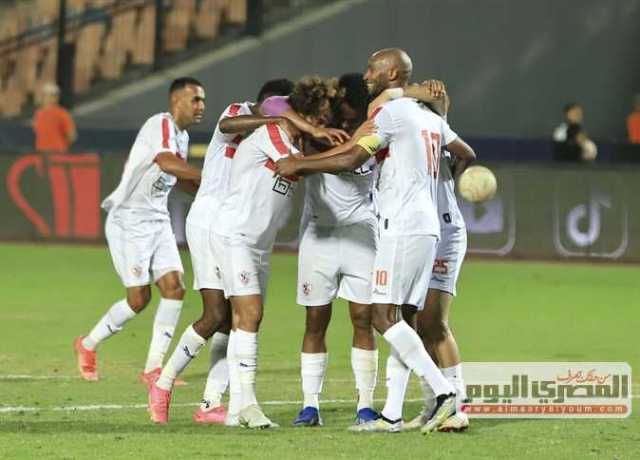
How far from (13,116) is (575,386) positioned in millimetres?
19254

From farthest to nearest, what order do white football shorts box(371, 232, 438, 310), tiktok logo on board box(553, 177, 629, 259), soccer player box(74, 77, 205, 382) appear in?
tiktok logo on board box(553, 177, 629, 259) → soccer player box(74, 77, 205, 382) → white football shorts box(371, 232, 438, 310)

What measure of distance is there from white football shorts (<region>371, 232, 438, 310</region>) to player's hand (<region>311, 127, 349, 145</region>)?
2.06 feet

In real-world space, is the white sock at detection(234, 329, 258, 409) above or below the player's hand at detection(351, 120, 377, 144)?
below

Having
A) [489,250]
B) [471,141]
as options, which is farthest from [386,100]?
[471,141]

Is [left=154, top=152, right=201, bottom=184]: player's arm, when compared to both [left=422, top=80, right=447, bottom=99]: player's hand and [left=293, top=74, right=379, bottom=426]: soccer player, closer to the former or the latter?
[left=293, top=74, right=379, bottom=426]: soccer player

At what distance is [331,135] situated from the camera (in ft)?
30.8

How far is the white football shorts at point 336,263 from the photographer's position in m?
9.85

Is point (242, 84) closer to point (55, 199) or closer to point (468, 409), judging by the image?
point (55, 199)

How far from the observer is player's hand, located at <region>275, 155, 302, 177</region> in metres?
9.26

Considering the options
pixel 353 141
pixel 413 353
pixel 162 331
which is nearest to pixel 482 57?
pixel 162 331

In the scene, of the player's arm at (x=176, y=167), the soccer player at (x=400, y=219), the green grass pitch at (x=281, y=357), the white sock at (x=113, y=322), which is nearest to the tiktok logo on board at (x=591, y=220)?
the green grass pitch at (x=281, y=357)

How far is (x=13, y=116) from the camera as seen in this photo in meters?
28.1

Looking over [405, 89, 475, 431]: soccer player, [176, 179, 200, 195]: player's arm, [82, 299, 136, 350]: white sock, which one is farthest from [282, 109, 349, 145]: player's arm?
[82, 299, 136, 350]: white sock

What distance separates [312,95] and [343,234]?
99 centimetres
